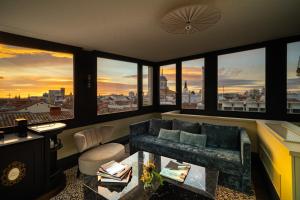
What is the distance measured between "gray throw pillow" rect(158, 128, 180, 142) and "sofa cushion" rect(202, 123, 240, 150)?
21.7 inches

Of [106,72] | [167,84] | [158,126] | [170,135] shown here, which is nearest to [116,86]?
[106,72]

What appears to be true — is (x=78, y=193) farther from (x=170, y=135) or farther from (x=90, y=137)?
(x=170, y=135)

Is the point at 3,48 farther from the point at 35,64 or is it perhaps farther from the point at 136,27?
the point at 136,27

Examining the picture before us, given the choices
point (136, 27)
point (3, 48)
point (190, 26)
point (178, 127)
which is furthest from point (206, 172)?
point (3, 48)

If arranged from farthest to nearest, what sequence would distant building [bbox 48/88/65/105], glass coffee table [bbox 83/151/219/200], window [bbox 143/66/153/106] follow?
1. window [bbox 143/66/153/106]
2. distant building [bbox 48/88/65/105]
3. glass coffee table [bbox 83/151/219/200]

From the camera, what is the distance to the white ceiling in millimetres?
1765

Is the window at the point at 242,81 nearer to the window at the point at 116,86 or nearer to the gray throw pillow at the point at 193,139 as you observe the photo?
the gray throw pillow at the point at 193,139

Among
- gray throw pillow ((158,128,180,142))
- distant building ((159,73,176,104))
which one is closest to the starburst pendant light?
gray throw pillow ((158,128,180,142))

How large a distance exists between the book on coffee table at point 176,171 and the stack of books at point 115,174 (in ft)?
1.49

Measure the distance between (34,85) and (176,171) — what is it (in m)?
2.94

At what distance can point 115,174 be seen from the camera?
1.80 m

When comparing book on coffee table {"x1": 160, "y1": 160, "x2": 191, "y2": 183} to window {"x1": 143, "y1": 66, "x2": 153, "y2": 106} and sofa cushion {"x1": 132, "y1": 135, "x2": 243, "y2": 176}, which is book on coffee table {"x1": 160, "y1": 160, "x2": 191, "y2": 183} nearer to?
sofa cushion {"x1": 132, "y1": 135, "x2": 243, "y2": 176}

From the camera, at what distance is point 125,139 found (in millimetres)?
4273

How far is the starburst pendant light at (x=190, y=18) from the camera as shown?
1613 mm
